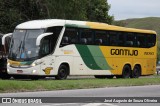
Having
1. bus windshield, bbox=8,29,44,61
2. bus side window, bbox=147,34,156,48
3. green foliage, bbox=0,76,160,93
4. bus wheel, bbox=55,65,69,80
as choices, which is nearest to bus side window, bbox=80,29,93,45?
bus wheel, bbox=55,65,69,80

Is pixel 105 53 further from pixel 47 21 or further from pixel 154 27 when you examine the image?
pixel 154 27

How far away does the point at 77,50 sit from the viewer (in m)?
32.0

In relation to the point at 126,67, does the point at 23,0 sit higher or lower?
higher

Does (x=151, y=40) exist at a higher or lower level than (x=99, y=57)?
higher

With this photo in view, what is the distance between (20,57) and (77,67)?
160 inches

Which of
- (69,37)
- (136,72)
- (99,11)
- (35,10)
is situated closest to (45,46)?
(69,37)

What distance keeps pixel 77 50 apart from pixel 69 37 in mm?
1165

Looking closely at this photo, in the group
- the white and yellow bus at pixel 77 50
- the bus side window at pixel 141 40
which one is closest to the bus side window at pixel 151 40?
the white and yellow bus at pixel 77 50

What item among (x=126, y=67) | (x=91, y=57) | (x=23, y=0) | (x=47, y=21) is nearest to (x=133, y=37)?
(x=126, y=67)

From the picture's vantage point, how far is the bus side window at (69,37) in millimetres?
30953

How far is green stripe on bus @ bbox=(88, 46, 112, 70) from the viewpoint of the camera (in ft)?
109

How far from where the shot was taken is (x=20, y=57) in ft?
97.6

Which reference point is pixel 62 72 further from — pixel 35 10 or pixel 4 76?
pixel 35 10

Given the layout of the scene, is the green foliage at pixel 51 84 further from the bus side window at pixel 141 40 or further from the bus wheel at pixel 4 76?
the bus side window at pixel 141 40
